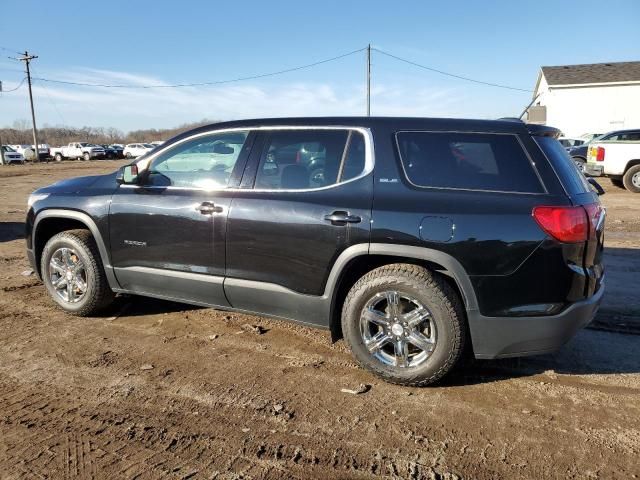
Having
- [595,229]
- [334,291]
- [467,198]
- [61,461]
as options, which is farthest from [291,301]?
[595,229]

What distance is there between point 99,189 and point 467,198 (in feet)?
10.7

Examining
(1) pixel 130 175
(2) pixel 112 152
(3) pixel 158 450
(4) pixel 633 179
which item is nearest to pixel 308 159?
(1) pixel 130 175

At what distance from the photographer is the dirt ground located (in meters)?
2.62

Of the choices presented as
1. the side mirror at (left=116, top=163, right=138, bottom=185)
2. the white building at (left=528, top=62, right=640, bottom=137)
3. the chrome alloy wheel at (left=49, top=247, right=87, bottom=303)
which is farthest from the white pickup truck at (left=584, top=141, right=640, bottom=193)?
the white building at (left=528, top=62, right=640, bottom=137)

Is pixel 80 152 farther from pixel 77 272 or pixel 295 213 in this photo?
pixel 295 213

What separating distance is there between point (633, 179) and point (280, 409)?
594 inches

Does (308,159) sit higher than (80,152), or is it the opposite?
(308,159)

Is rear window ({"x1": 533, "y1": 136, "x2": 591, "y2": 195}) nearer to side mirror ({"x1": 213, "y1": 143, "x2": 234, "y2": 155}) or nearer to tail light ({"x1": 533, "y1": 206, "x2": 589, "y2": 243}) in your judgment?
tail light ({"x1": 533, "y1": 206, "x2": 589, "y2": 243})

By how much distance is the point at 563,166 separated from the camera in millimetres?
3289

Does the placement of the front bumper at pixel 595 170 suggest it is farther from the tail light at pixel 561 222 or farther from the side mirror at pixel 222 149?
the side mirror at pixel 222 149

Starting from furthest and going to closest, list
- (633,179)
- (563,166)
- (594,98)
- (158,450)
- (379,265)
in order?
(594,98) < (633,179) < (379,265) < (563,166) < (158,450)

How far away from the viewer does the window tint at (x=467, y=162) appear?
10.6 feet

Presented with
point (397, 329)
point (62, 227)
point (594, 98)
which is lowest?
point (397, 329)

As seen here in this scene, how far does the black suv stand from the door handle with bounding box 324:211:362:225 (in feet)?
0.05
